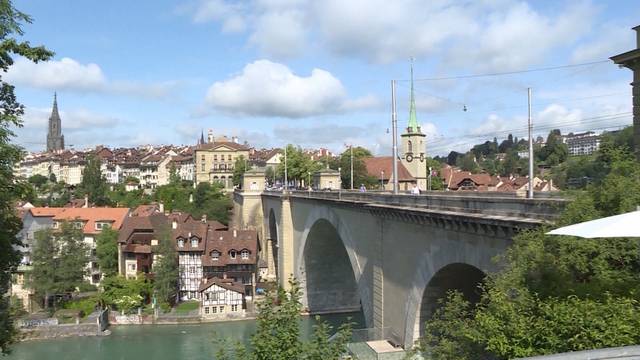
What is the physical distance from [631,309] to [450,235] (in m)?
9.97

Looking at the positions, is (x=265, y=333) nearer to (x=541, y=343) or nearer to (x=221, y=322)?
(x=541, y=343)

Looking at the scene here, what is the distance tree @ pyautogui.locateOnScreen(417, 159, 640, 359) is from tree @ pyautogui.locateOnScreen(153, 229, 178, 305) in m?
43.3

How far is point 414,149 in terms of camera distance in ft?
279

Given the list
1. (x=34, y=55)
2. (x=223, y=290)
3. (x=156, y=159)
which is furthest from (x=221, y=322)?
(x=156, y=159)

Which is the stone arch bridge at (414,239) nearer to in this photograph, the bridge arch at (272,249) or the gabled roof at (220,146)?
the bridge arch at (272,249)

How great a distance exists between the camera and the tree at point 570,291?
8.29m

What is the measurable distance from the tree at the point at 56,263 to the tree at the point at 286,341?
48.5 m

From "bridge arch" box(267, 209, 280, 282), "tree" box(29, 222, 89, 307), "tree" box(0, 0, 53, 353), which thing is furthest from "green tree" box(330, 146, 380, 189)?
"tree" box(0, 0, 53, 353)

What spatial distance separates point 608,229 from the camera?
7820 mm

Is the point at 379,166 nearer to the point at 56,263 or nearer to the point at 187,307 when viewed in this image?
the point at 187,307

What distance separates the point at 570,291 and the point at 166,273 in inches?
1842

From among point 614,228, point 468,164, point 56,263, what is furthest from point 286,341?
point 468,164

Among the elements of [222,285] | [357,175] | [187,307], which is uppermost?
[357,175]

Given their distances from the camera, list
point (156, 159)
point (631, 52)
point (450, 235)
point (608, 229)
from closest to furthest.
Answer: point (608, 229), point (631, 52), point (450, 235), point (156, 159)
